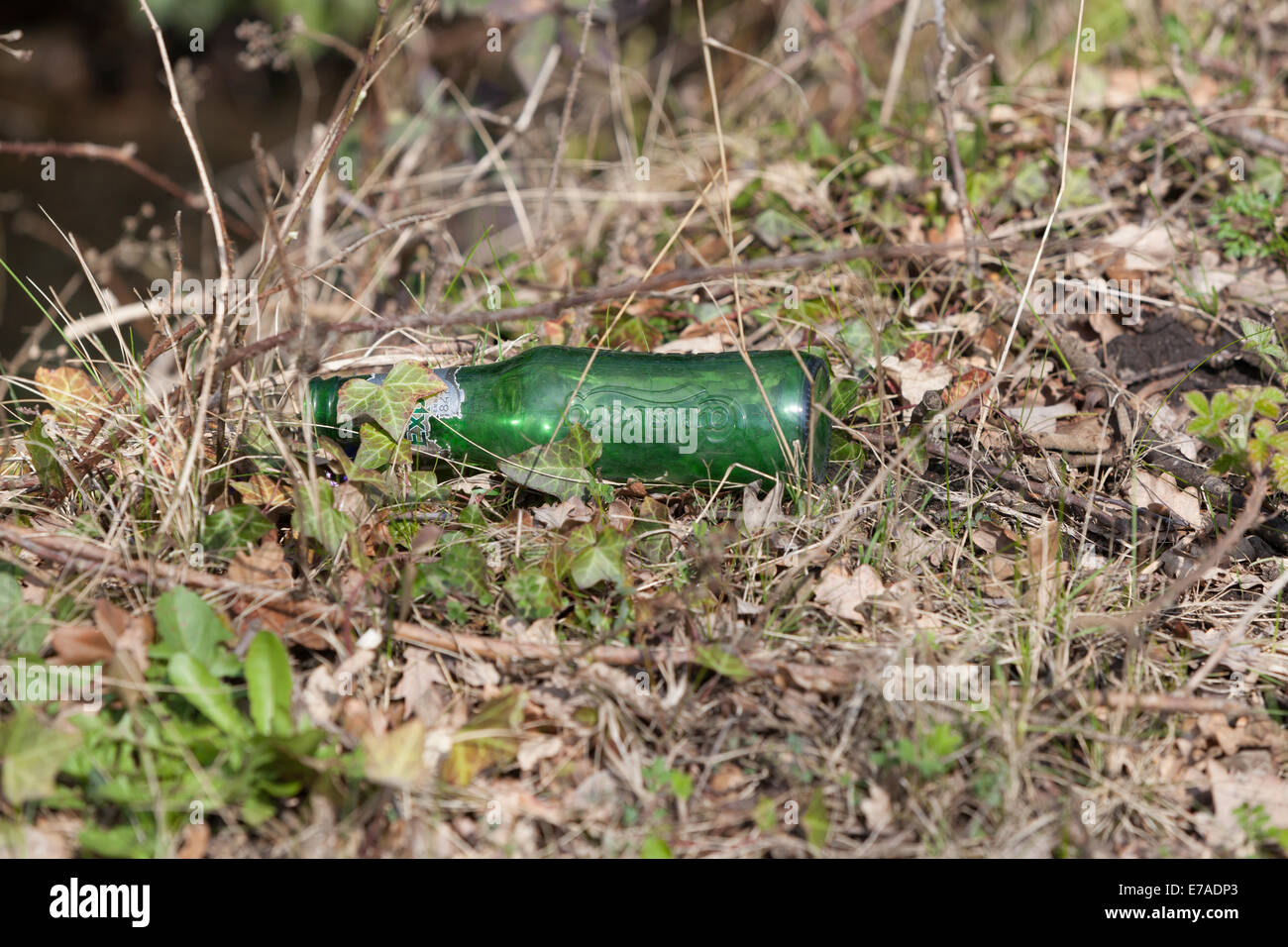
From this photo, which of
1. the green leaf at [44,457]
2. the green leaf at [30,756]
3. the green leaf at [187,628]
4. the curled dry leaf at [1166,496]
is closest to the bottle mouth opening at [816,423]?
the curled dry leaf at [1166,496]

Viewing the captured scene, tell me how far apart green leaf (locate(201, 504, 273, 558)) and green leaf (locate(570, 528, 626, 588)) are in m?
0.57

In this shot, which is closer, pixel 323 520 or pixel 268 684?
pixel 268 684

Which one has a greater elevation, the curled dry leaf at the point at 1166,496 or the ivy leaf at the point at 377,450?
the ivy leaf at the point at 377,450

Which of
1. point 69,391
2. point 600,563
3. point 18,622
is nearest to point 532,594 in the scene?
point 600,563

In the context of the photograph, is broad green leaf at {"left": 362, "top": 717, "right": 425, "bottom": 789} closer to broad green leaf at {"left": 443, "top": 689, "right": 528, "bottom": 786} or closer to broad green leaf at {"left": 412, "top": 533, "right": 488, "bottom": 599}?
broad green leaf at {"left": 443, "top": 689, "right": 528, "bottom": 786}

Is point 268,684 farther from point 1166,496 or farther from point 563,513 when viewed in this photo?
point 1166,496

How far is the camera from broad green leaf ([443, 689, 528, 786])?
60.7 inches

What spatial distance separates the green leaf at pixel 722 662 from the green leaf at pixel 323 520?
661 mm

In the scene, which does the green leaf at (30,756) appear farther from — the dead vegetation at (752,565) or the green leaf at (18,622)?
the green leaf at (18,622)

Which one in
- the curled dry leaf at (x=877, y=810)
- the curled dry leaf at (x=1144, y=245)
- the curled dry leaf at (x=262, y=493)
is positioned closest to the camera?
the curled dry leaf at (x=877, y=810)

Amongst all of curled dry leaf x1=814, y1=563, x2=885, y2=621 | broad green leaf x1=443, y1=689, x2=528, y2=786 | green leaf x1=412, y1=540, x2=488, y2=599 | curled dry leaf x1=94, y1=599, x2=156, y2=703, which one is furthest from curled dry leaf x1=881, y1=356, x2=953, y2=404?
curled dry leaf x1=94, y1=599, x2=156, y2=703

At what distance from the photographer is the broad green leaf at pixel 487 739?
60.7 inches

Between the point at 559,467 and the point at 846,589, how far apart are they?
596 mm

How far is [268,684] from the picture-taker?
1.54 metres
